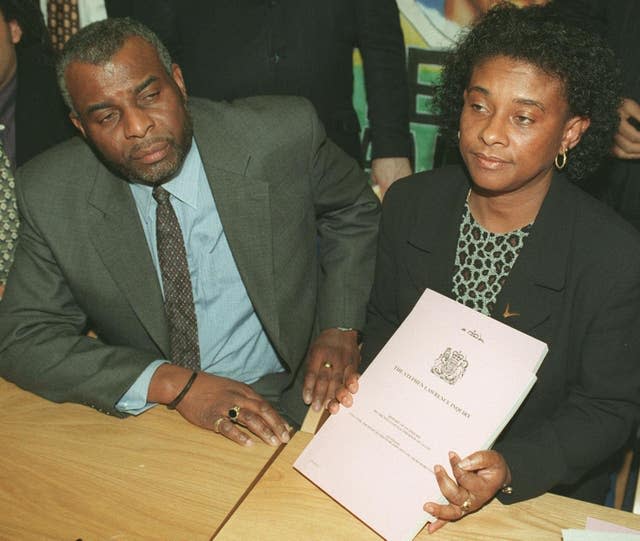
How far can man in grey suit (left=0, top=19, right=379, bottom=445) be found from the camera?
6.23ft

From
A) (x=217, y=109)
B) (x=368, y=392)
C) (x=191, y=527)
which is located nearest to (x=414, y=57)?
(x=217, y=109)

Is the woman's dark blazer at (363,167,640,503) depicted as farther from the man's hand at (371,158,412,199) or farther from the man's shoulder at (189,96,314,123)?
the man's hand at (371,158,412,199)

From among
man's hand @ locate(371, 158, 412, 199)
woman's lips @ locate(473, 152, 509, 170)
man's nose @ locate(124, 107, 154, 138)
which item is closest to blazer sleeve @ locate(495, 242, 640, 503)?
woman's lips @ locate(473, 152, 509, 170)

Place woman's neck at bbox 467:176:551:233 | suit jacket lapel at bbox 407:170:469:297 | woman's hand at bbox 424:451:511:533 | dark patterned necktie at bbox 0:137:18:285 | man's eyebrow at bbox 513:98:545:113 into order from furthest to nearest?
dark patterned necktie at bbox 0:137:18:285 → suit jacket lapel at bbox 407:170:469:297 → woman's neck at bbox 467:176:551:233 → man's eyebrow at bbox 513:98:545:113 → woman's hand at bbox 424:451:511:533

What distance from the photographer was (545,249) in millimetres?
1799

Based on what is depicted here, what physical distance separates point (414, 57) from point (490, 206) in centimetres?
157

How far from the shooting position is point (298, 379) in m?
2.34

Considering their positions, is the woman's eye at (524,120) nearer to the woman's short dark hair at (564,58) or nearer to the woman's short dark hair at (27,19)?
the woman's short dark hair at (564,58)

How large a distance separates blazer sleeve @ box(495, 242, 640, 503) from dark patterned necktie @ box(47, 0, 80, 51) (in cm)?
298

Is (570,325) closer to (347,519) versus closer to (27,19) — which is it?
(347,519)

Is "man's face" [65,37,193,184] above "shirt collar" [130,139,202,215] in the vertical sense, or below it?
above

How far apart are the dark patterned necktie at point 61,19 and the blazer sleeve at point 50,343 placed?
1.64 m

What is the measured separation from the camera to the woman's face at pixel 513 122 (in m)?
1.65

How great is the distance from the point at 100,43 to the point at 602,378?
1.80 metres
